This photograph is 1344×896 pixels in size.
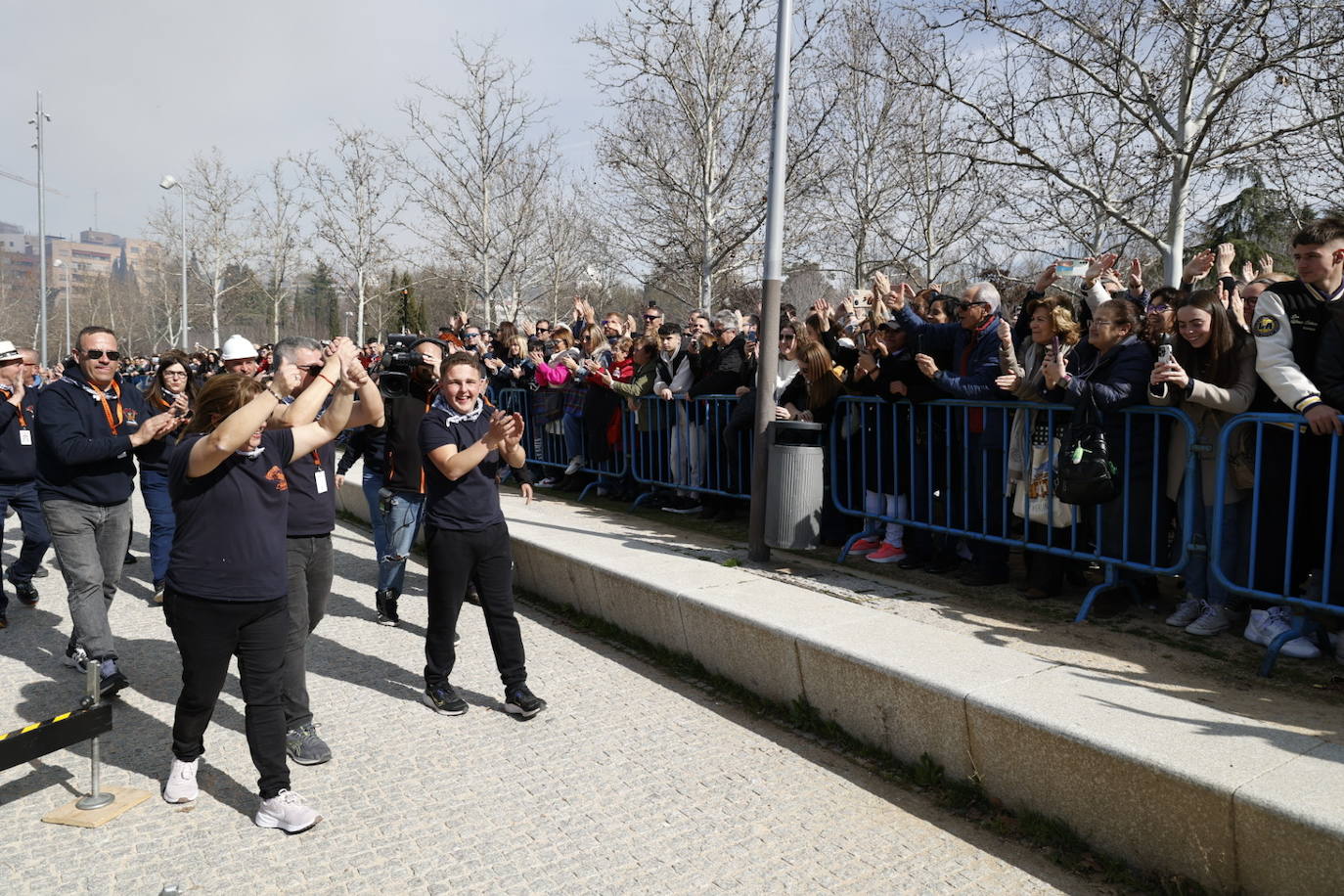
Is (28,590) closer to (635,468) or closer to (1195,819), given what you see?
(635,468)

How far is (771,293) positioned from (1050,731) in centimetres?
362

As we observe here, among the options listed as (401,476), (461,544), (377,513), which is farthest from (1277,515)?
(377,513)

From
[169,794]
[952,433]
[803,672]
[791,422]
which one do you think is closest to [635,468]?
[791,422]

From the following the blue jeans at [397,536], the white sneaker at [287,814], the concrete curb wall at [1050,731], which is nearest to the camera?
the concrete curb wall at [1050,731]

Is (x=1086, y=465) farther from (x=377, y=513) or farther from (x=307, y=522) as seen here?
(x=377, y=513)

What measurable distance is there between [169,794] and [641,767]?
74.4 inches

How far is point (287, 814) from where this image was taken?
3576mm

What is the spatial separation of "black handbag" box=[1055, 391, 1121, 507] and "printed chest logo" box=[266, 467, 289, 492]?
12.1ft

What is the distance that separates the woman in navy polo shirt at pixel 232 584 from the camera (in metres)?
3.60

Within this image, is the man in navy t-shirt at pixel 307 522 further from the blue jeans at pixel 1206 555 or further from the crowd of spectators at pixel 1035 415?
the blue jeans at pixel 1206 555

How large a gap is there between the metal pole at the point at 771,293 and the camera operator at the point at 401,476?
7.27 ft

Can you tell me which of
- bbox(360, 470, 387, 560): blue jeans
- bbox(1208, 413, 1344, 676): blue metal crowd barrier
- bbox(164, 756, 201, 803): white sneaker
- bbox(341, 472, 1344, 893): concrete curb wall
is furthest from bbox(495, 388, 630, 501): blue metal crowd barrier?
bbox(164, 756, 201, 803): white sneaker

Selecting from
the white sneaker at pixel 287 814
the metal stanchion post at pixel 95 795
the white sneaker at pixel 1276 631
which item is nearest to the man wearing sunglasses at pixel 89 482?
the metal stanchion post at pixel 95 795

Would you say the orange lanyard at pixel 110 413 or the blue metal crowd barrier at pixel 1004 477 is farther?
the orange lanyard at pixel 110 413
